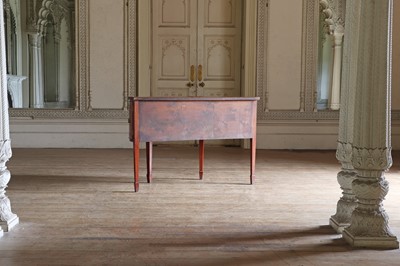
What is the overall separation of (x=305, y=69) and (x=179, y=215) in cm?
519

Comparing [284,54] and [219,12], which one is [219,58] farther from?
[284,54]

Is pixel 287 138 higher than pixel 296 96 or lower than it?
lower

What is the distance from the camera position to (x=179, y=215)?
12.5 ft

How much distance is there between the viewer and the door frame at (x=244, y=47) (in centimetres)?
820

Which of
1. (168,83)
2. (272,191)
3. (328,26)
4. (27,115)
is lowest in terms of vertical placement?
(272,191)

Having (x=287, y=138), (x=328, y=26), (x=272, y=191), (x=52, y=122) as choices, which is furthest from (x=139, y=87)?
(x=272, y=191)

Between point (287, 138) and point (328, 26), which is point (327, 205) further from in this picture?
point (328, 26)

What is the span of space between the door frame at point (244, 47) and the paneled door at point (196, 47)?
0.44ft

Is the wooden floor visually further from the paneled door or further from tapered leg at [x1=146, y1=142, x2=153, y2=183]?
the paneled door

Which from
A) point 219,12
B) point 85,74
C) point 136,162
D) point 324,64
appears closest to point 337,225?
point 136,162

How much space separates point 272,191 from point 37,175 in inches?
105

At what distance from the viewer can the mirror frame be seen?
8164 mm

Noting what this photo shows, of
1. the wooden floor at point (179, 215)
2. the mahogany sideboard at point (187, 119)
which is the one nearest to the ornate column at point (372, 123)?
the wooden floor at point (179, 215)

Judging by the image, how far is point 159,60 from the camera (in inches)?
331
